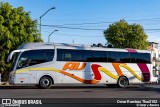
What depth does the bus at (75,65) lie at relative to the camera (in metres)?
25.2

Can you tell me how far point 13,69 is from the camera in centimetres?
2523

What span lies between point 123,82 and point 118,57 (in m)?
1.86

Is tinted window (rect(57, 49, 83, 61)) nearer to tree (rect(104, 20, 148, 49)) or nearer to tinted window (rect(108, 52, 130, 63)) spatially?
tinted window (rect(108, 52, 130, 63))

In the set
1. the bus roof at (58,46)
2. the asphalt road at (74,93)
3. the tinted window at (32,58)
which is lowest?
the asphalt road at (74,93)

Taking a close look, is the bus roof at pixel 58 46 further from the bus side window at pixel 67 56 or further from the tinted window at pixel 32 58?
the bus side window at pixel 67 56

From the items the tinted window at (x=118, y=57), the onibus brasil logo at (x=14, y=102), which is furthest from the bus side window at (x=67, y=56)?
the onibus brasil logo at (x=14, y=102)

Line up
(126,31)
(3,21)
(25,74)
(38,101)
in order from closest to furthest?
(38,101)
(25,74)
(3,21)
(126,31)

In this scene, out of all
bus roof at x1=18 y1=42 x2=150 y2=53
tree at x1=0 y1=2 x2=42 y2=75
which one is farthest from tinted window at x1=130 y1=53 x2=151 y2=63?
tree at x1=0 y1=2 x2=42 y2=75

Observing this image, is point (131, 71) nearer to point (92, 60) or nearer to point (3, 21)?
point (92, 60)

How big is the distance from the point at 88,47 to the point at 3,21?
44.2 feet

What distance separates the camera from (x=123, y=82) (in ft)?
93.3

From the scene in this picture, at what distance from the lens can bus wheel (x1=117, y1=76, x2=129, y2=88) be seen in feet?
92.8

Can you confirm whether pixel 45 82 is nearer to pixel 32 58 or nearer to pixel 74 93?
pixel 32 58

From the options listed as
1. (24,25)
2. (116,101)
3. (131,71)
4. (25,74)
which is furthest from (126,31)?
(116,101)
